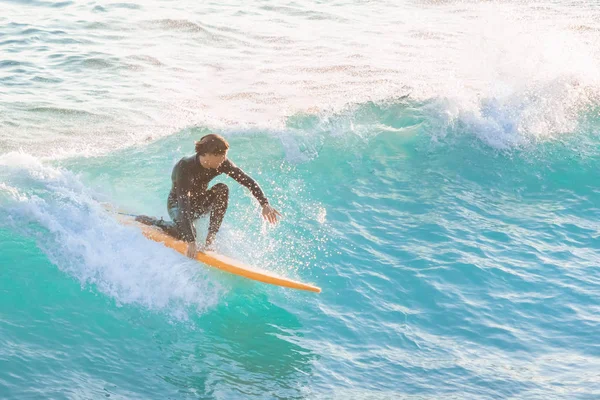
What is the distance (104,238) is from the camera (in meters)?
7.52

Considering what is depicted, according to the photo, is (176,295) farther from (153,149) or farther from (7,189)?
(153,149)

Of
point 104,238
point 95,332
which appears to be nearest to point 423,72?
point 104,238

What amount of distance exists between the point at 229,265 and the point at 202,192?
2.54ft

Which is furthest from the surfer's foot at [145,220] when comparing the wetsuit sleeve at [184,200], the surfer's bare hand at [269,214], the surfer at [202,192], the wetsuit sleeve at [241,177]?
the surfer's bare hand at [269,214]

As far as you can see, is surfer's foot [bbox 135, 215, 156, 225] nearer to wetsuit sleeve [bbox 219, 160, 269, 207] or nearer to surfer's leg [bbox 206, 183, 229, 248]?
surfer's leg [bbox 206, 183, 229, 248]

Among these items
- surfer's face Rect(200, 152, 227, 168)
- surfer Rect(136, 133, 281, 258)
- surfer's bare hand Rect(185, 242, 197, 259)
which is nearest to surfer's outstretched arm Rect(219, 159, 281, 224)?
surfer Rect(136, 133, 281, 258)

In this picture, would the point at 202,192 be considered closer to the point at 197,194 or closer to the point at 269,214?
the point at 197,194

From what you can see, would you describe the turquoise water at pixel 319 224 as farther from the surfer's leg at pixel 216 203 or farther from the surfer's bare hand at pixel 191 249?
the surfer's leg at pixel 216 203

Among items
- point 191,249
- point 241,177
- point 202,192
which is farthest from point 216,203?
point 191,249

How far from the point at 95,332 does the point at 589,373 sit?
165 inches

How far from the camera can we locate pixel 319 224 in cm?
892

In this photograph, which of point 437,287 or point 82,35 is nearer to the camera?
point 437,287

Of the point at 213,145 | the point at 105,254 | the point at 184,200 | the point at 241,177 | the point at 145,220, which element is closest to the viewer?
the point at 213,145

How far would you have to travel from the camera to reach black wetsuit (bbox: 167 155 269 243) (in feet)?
22.9
